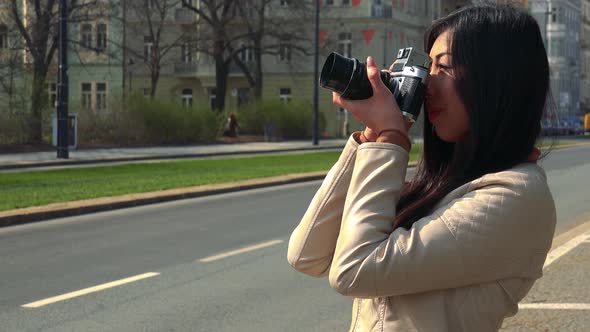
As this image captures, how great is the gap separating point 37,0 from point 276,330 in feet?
111

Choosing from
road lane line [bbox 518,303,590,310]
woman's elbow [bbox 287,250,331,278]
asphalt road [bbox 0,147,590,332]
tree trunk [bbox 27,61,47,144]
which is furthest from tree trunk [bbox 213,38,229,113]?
woman's elbow [bbox 287,250,331,278]

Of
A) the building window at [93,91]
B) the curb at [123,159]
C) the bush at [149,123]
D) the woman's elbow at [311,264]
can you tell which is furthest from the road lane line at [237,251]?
the building window at [93,91]

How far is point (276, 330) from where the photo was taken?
6770 millimetres

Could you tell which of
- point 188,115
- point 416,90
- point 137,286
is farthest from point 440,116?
point 188,115

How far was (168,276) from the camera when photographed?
9.07 metres

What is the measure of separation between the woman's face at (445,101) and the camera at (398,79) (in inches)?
2.1

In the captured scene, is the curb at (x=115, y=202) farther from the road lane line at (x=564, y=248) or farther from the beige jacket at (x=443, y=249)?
the beige jacket at (x=443, y=249)

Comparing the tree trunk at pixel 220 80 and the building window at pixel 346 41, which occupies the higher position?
the building window at pixel 346 41

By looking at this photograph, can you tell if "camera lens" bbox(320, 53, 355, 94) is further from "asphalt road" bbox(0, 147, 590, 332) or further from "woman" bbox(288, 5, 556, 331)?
"asphalt road" bbox(0, 147, 590, 332)

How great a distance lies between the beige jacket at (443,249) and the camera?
1955 mm

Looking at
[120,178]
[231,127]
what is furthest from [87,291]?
[231,127]

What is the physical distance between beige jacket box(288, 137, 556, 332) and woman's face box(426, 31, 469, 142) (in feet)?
0.42

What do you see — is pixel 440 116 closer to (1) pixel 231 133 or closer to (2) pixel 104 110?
(2) pixel 104 110

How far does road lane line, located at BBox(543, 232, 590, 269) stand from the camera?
28.0 feet
